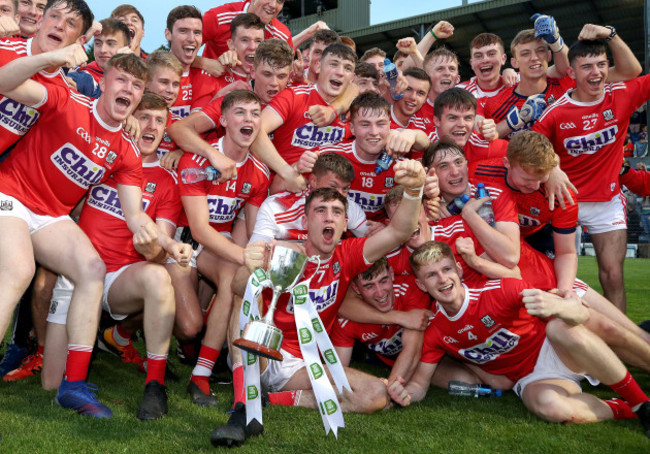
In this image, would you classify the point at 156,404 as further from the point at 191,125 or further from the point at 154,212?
the point at 191,125

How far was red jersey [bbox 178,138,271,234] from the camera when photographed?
14.6 ft

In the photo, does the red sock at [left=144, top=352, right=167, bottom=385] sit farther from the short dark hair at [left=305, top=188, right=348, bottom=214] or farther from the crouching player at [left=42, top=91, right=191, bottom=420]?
the short dark hair at [left=305, top=188, right=348, bottom=214]

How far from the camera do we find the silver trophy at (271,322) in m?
2.70

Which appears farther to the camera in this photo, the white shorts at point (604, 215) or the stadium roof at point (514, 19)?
the stadium roof at point (514, 19)

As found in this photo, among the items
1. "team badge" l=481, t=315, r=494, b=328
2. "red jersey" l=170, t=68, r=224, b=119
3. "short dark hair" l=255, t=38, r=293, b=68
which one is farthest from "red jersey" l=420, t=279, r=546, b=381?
"red jersey" l=170, t=68, r=224, b=119

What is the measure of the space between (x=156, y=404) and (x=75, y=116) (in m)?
1.97

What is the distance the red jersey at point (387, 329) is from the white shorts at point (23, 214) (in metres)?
2.19

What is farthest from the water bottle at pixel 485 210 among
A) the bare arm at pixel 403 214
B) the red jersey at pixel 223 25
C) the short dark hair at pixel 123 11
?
the short dark hair at pixel 123 11

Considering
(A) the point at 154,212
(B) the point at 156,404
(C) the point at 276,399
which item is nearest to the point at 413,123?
(A) the point at 154,212

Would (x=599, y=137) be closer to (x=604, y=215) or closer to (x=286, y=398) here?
(x=604, y=215)

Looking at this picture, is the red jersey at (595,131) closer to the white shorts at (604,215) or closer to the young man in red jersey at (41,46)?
the white shorts at (604,215)

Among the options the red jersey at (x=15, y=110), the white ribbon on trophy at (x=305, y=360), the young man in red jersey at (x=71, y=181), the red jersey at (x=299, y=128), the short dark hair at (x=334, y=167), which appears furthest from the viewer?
the red jersey at (x=299, y=128)

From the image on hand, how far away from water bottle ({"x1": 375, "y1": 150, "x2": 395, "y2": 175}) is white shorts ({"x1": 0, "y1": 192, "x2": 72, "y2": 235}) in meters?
2.45

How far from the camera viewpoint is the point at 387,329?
4.48 m
